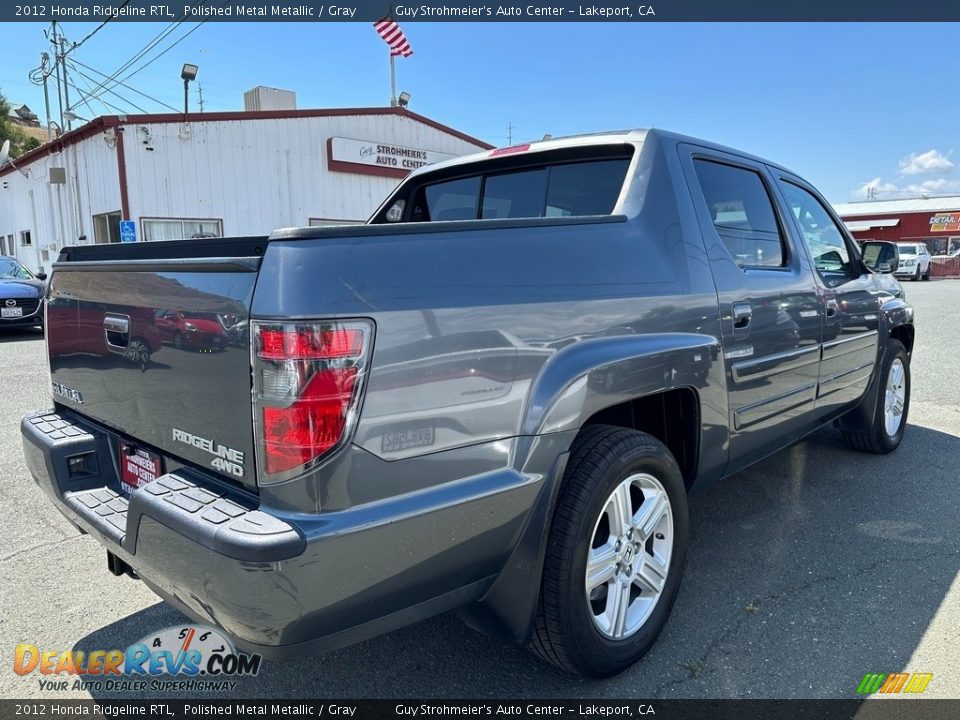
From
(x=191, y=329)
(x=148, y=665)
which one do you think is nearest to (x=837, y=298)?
(x=191, y=329)

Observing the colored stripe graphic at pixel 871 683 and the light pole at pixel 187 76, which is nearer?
the colored stripe graphic at pixel 871 683

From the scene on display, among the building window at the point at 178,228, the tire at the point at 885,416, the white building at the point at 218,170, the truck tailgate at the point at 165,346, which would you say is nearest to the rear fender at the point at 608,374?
the truck tailgate at the point at 165,346

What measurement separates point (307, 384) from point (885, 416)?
445cm

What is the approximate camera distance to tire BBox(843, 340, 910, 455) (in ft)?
15.0

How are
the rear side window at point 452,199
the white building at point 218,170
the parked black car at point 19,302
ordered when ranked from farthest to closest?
the white building at point 218,170 → the parked black car at point 19,302 → the rear side window at point 452,199

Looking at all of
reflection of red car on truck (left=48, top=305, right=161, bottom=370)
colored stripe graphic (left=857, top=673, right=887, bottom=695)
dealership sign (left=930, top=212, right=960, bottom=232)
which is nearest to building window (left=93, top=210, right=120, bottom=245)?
reflection of red car on truck (left=48, top=305, right=161, bottom=370)

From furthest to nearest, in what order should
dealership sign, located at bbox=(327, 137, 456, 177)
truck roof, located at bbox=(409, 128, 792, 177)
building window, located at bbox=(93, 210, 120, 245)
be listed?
dealership sign, located at bbox=(327, 137, 456, 177), building window, located at bbox=(93, 210, 120, 245), truck roof, located at bbox=(409, 128, 792, 177)

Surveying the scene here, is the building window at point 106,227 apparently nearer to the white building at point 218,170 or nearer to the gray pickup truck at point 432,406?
the white building at point 218,170

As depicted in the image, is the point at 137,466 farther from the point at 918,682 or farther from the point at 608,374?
the point at 918,682

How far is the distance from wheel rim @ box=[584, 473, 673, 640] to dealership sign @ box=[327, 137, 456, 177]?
16.2 m

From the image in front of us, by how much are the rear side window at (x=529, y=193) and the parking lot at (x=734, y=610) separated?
1.80m

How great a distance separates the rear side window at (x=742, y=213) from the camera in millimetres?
2973

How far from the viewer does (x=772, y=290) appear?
123 inches

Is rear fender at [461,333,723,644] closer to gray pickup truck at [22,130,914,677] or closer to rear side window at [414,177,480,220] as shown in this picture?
gray pickup truck at [22,130,914,677]
